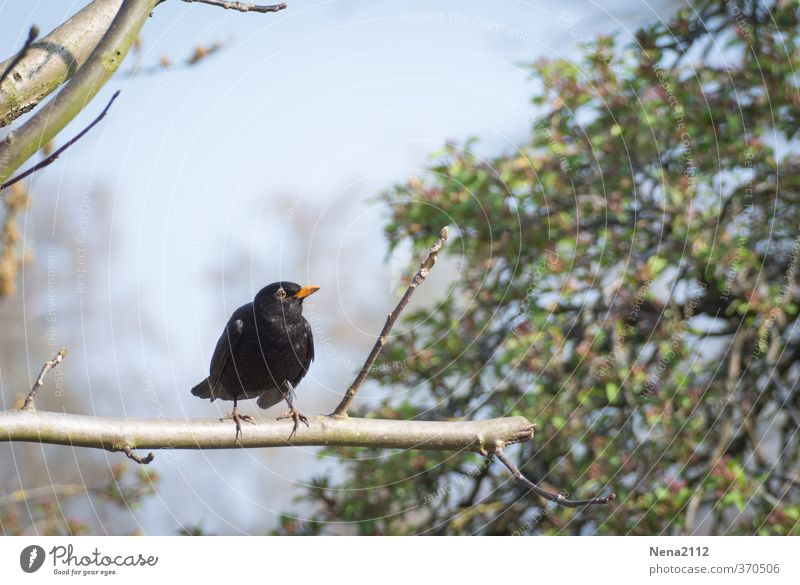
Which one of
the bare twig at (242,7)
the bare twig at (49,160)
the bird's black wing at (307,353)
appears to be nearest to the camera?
the bare twig at (49,160)

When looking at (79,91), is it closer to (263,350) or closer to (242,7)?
(242,7)

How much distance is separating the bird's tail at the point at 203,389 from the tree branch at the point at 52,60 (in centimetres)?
112

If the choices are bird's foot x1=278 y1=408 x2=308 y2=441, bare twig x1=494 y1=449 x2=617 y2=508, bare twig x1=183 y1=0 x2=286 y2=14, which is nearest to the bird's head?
bird's foot x1=278 y1=408 x2=308 y2=441

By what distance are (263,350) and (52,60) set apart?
43.2 inches

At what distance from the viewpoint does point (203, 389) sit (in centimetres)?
239

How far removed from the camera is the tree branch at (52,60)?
133cm

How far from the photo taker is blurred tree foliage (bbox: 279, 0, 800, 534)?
9.75 ft

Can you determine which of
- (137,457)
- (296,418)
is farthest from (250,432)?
(137,457)

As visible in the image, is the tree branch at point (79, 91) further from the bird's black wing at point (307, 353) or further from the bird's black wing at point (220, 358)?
the bird's black wing at point (307, 353)

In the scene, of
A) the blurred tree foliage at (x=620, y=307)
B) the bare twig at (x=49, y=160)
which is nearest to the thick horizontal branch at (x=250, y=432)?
the bare twig at (x=49, y=160)

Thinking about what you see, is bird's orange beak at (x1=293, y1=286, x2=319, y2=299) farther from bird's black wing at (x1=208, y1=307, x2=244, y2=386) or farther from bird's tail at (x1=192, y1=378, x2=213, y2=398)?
bird's tail at (x1=192, y1=378, x2=213, y2=398)
